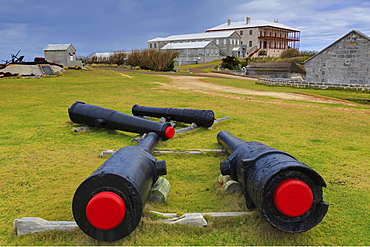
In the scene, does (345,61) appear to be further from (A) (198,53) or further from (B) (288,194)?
(A) (198,53)

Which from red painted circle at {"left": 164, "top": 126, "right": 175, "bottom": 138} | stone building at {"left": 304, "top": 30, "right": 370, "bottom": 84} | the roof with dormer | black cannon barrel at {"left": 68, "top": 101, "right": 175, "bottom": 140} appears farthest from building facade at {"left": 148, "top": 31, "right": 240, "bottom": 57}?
red painted circle at {"left": 164, "top": 126, "right": 175, "bottom": 138}

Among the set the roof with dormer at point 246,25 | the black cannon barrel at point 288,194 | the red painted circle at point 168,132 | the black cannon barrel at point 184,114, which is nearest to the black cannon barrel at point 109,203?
the black cannon barrel at point 288,194

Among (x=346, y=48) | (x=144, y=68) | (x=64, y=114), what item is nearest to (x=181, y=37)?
(x=144, y=68)

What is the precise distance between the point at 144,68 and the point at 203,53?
18.5 metres

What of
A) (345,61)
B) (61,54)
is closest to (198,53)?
(61,54)

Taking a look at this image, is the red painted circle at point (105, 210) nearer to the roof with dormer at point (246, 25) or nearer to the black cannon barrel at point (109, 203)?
the black cannon barrel at point (109, 203)

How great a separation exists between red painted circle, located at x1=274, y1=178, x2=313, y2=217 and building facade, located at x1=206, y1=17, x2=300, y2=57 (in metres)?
62.0

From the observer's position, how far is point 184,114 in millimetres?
8469

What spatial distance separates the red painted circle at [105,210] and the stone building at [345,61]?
2170 centimetres

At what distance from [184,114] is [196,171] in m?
3.37

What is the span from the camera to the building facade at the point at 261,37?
64.6 metres

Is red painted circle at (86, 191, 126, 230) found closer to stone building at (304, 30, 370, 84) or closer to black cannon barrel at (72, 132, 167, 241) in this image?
black cannon barrel at (72, 132, 167, 241)

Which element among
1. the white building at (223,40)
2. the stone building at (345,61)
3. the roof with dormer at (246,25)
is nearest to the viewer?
the stone building at (345,61)

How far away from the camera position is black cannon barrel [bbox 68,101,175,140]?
6719mm
